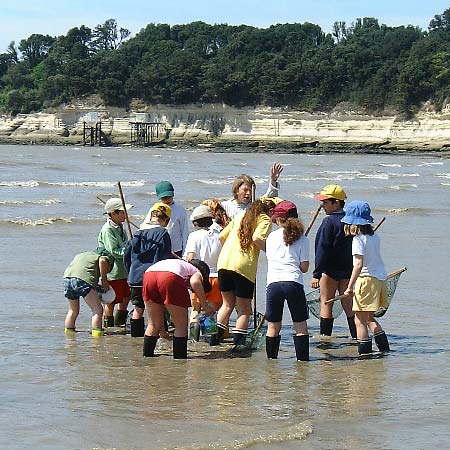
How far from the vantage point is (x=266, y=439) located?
215 inches

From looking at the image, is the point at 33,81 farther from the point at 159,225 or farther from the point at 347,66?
the point at 159,225

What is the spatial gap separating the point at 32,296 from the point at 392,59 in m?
117

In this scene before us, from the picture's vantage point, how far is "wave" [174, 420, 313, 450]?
5316 mm

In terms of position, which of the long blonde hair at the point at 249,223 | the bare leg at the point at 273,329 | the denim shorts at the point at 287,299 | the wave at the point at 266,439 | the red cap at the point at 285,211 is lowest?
the wave at the point at 266,439

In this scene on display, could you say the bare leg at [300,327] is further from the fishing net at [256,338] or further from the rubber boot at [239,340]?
the rubber boot at [239,340]

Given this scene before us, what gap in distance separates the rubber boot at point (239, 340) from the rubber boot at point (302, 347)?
545 millimetres

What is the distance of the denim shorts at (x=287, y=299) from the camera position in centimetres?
736

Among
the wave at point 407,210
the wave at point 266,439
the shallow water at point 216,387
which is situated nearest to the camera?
the wave at point 266,439

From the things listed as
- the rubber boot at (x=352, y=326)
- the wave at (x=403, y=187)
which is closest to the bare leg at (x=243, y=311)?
the rubber boot at (x=352, y=326)

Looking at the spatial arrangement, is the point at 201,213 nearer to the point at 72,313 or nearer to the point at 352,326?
the point at 72,313

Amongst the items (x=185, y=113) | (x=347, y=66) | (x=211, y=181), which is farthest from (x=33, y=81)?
(x=211, y=181)

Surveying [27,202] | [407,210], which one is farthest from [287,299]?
[27,202]

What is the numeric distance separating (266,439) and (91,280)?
3.28m

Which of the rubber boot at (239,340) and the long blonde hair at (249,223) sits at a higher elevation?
the long blonde hair at (249,223)
